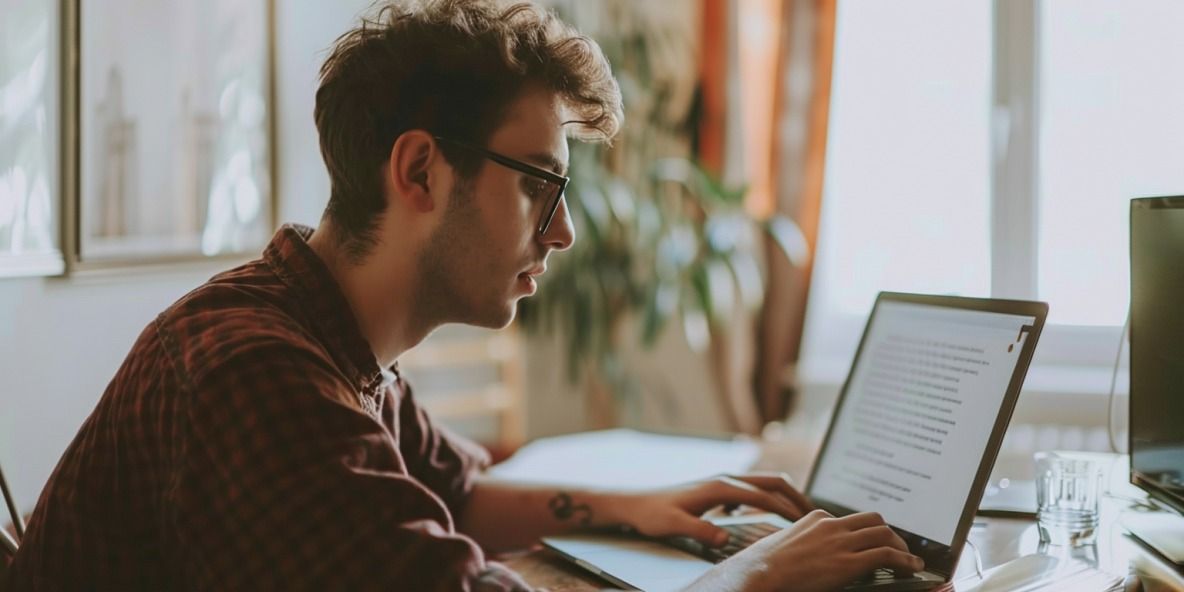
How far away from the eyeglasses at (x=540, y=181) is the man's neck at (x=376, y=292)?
5.5 inches

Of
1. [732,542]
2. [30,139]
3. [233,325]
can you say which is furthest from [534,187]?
[30,139]

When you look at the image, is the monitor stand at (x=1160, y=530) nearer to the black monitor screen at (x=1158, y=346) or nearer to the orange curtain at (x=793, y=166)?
the black monitor screen at (x=1158, y=346)

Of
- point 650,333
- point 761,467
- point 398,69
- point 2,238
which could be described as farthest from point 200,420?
point 650,333

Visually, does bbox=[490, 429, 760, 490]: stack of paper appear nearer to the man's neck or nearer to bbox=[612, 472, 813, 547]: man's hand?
bbox=[612, 472, 813, 547]: man's hand

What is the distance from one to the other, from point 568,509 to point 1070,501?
0.60 meters

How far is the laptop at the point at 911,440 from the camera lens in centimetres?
108

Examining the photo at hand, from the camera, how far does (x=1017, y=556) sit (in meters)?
1.18

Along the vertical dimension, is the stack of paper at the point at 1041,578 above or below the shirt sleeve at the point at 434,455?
below

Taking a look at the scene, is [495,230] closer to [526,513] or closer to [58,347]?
[526,513]

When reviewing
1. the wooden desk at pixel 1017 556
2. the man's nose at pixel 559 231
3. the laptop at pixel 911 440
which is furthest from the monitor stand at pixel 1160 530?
the man's nose at pixel 559 231

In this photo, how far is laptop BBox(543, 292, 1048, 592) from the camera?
3.54 feet

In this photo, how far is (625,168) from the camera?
3.20 metres

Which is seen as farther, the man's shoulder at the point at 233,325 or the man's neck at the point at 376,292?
the man's neck at the point at 376,292

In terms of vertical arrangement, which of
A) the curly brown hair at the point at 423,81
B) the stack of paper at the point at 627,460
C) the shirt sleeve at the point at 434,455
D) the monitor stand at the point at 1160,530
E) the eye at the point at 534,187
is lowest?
the monitor stand at the point at 1160,530
